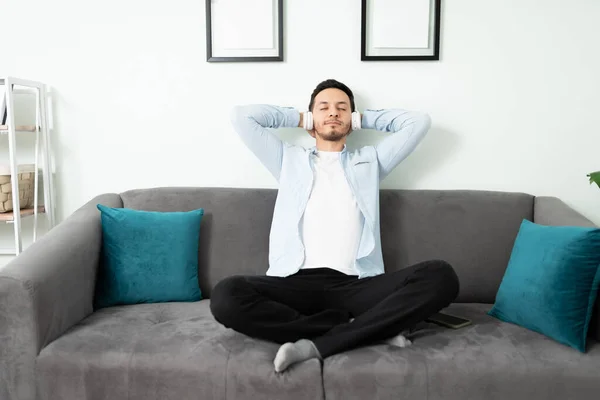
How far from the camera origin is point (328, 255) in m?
2.08

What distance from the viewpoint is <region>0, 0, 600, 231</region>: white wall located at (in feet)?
8.00

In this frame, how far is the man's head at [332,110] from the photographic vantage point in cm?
223

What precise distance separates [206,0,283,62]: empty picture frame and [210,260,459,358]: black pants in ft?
3.71

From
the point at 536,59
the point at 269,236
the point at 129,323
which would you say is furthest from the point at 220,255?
the point at 536,59

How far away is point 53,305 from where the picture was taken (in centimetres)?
173

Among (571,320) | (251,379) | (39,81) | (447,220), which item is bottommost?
(251,379)

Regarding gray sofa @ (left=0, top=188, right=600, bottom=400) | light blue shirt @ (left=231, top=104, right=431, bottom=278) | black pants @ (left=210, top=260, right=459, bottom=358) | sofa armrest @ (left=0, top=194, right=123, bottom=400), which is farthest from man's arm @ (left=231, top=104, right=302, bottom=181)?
sofa armrest @ (left=0, top=194, right=123, bottom=400)

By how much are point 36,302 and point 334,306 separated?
3.32 ft

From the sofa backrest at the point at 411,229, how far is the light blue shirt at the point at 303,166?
0.44 feet

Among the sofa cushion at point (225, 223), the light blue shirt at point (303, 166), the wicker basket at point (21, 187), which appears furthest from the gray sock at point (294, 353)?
the wicker basket at point (21, 187)

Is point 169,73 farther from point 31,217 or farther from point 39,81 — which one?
point 31,217

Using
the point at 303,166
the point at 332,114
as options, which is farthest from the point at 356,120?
the point at 303,166

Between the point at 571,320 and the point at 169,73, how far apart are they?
6.60 ft

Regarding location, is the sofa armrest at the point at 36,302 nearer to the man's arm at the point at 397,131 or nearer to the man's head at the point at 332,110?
the man's head at the point at 332,110
